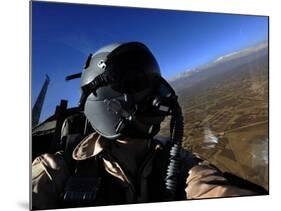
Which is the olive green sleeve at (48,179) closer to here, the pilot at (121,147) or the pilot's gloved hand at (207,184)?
the pilot at (121,147)

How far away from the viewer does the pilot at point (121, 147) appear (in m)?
2.93

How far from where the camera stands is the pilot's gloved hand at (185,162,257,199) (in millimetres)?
3141

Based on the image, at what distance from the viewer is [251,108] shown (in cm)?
329

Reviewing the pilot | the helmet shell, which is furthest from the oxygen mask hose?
the helmet shell

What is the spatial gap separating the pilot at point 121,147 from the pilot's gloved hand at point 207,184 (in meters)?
0.02

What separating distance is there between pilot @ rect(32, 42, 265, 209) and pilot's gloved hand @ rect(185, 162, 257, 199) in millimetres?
21

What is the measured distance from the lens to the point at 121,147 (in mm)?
3016

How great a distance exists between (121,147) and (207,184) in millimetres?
627

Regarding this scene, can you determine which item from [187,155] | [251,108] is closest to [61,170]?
[187,155]

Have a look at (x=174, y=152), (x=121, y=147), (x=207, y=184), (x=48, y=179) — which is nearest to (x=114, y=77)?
(x=121, y=147)

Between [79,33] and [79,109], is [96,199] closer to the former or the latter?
[79,109]

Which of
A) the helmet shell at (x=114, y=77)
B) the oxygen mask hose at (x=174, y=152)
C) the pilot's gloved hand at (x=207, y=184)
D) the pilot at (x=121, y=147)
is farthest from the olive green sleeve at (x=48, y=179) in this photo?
the pilot's gloved hand at (x=207, y=184)

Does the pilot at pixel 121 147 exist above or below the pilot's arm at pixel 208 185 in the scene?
above

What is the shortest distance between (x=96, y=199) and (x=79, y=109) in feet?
1.79
